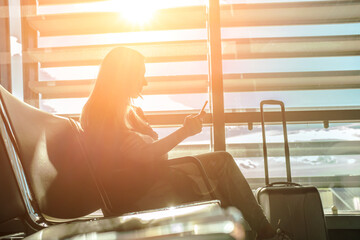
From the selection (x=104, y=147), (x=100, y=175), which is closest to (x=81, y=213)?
(x=100, y=175)

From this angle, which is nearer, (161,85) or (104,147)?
(104,147)

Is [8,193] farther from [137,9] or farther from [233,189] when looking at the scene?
[137,9]

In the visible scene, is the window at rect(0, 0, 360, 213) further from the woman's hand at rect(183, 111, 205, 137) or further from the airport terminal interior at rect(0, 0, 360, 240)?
the woman's hand at rect(183, 111, 205, 137)

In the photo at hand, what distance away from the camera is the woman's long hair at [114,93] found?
67.1 inches

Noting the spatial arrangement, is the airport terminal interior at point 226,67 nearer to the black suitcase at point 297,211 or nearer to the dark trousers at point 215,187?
the black suitcase at point 297,211

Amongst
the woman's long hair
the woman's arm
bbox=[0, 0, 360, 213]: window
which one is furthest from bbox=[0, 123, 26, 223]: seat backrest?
bbox=[0, 0, 360, 213]: window

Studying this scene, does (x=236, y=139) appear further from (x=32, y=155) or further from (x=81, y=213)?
(x=32, y=155)

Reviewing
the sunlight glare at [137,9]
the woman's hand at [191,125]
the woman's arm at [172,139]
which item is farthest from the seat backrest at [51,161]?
the sunlight glare at [137,9]

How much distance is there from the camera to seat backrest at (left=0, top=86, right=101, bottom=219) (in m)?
1.23

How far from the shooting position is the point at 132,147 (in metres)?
1.65

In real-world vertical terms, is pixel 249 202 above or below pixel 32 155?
below

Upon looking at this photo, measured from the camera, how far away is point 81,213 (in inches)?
58.8

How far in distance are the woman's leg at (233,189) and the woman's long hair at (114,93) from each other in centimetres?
50

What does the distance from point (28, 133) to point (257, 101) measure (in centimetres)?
206
